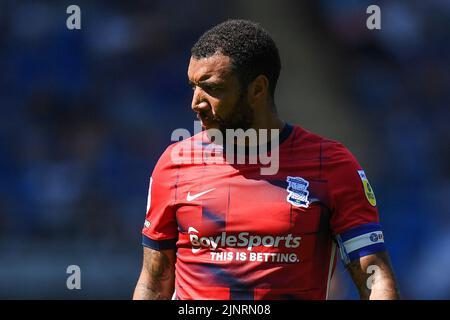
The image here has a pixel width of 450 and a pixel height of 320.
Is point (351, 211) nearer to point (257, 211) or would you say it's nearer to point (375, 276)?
point (375, 276)

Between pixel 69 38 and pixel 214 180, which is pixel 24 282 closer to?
pixel 69 38

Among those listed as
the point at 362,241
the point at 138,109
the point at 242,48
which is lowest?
the point at 362,241

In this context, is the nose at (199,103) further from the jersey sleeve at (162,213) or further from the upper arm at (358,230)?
the upper arm at (358,230)

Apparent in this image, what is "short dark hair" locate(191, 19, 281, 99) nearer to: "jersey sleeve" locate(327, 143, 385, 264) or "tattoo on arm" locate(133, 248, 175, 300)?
"jersey sleeve" locate(327, 143, 385, 264)

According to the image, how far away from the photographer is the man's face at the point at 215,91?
145 inches

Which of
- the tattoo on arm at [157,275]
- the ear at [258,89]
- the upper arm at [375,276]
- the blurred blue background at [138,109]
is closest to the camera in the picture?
the upper arm at [375,276]

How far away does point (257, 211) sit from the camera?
3738 millimetres

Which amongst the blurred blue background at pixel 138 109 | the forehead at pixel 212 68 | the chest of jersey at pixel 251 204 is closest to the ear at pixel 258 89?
the forehead at pixel 212 68

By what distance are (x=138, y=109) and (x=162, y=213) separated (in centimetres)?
594

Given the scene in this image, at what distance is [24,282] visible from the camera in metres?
8.69

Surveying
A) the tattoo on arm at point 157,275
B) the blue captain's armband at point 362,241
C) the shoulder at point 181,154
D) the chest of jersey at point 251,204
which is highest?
the shoulder at point 181,154

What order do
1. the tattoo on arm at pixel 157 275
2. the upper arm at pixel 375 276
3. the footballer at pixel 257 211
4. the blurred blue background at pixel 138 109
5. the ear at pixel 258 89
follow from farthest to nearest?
the blurred blue background at pixel 138 109, the tattoo on arm at pixel 157 275, the ear at pixel 258 89, the footballer at pixel 257 211, the upper arm at pixel 375 276

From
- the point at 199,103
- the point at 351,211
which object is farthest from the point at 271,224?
the point at 199,103
